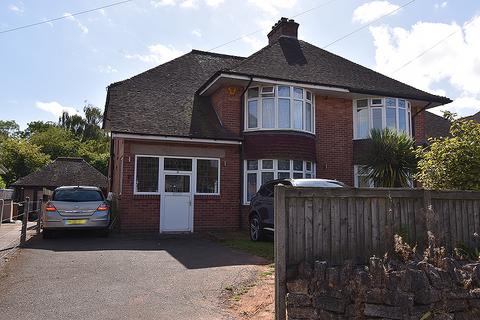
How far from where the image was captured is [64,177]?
33.7m

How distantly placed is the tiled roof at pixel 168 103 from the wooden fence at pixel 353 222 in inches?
375

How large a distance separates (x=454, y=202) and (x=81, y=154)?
5465 cm

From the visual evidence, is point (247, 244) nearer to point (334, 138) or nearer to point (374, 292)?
point (374, 292)

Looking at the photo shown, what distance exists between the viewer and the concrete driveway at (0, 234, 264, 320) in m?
5.42

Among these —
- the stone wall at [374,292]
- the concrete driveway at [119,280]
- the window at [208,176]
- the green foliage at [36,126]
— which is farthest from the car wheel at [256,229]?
the green foliage at [36,126]

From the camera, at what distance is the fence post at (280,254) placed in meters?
4.89

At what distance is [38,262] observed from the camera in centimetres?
852

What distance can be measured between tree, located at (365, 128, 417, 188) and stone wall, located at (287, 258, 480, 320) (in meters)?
6.95

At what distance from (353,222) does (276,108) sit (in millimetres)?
10286

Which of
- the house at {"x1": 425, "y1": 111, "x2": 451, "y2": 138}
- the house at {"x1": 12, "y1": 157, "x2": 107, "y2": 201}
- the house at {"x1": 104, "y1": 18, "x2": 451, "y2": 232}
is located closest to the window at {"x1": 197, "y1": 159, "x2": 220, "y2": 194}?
the house at {"x1": 104, "y1": 18, "x2": 451, "y2": 232}

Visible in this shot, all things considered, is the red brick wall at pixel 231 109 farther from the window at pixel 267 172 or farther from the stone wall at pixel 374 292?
the stone wall at pixel 374 292

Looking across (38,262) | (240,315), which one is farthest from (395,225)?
(38,262)

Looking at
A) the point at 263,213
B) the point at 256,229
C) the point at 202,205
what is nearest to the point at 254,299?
the point at 263,213

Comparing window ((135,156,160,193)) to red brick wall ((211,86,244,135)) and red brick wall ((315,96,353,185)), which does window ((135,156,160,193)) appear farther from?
red brick wall ((315,96,353,185))
